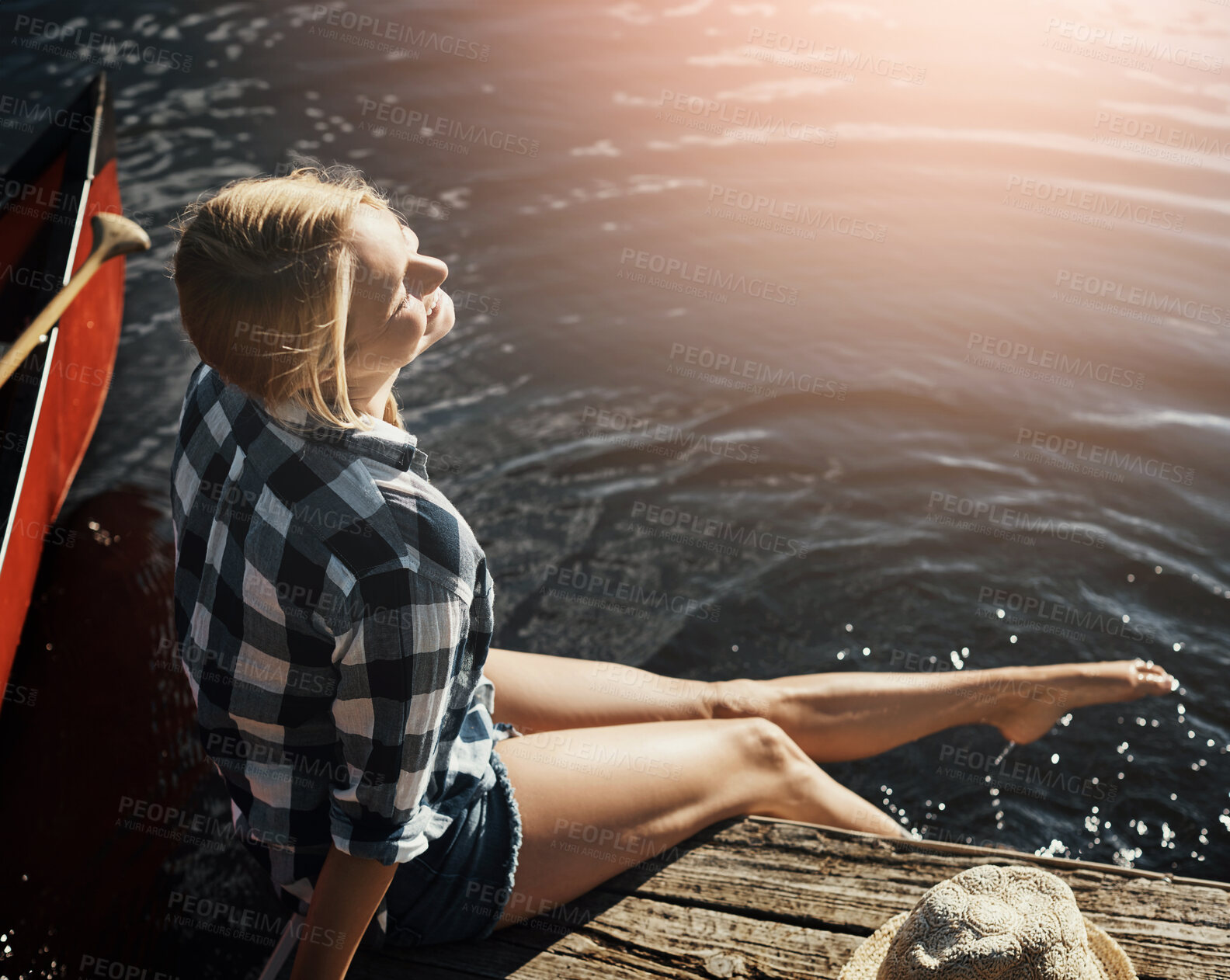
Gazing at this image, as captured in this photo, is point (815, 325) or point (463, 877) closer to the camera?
point (463, 877)

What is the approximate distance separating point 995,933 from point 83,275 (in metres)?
3.89

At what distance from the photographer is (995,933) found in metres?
1.65

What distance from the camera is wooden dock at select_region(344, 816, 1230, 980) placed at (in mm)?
2105

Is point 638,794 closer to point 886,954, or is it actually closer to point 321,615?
point 886,954

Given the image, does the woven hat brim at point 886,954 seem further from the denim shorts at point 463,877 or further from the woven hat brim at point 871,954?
the denim shorts at point 463,877

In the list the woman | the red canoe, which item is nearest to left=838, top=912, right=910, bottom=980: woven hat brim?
the woman

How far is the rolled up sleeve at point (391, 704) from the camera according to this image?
1426 mm

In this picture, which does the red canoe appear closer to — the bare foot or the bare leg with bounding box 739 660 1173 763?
the bare leg with bounding box 739 660 1173 763

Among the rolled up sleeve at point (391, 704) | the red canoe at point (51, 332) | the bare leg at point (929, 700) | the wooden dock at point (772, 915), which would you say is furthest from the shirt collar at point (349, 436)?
the red canoe at point (51, 332)

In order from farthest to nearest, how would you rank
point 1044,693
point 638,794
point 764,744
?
point 1044,693 → point 764,744 → point 638,794

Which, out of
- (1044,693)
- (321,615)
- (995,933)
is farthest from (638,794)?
(1044,693)

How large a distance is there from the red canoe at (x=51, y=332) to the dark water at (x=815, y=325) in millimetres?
397

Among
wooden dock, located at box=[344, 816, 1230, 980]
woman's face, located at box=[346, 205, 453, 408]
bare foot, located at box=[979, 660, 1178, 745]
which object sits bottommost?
bare foot, located at box=[979, 660, 1178, 745]

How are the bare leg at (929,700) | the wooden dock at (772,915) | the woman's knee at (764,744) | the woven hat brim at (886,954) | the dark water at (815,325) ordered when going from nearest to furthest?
the woven hat brim at (886,954)
the wooden dock at (772,915)
the woman's knee at (764,744)
the bare leg at (929,700)
the dark water at (815,325)
